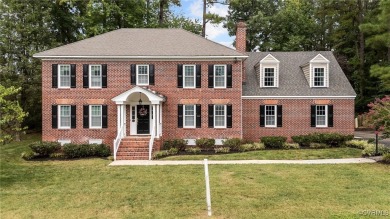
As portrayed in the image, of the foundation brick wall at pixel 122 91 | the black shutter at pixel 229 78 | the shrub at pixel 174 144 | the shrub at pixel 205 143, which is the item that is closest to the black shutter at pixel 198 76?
the foundation brick wall at pixel 122 91

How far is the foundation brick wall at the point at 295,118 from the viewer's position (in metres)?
19.4

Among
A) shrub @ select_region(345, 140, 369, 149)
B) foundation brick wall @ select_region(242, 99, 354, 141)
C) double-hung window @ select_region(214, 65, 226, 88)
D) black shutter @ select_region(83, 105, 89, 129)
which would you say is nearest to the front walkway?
shrub @ select_region(345, 140, 369, 149)

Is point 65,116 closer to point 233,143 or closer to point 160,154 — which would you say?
point 160,154

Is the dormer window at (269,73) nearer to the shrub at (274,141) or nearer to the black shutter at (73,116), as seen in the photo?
the shrub at (274,141)

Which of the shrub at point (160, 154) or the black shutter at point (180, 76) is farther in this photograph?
the black shutter at point (180, 76)

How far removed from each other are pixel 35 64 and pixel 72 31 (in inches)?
291

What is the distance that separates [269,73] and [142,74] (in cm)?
859

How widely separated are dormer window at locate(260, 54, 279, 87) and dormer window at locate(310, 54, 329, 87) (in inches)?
92.0

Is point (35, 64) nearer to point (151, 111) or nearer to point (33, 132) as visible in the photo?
point (33, 132)

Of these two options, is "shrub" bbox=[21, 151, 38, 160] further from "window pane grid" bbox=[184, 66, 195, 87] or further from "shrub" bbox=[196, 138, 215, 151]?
"window pane grid" bbox=[184, 66, 195, 87]

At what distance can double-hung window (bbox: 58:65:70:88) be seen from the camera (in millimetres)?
18406

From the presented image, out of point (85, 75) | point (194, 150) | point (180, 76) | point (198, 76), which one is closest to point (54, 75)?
point (85, 75)

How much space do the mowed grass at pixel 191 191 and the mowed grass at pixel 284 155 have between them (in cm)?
220

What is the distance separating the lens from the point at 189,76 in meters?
18.7
